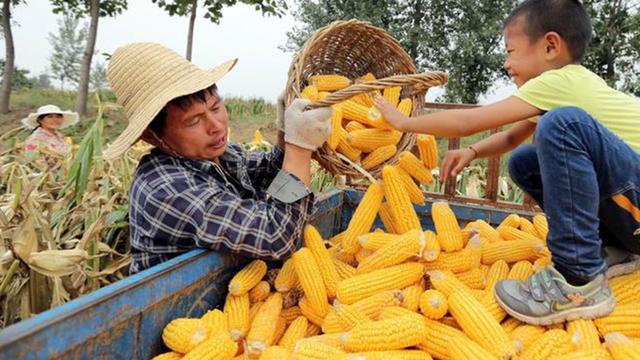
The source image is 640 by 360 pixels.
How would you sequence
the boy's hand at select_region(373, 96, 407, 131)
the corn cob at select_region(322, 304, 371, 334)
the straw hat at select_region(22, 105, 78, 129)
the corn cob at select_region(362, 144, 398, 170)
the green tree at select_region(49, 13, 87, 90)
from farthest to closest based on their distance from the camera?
the green tree at select_region(49, 13, 87, 90) → the straw hat at select_region(22, 105, 78, 129) → the corn cob at select_region(362, 144, 398, 170) → the boy's hand at select_region(373, 96, 407, 131) → the corn cob at select_region(322, 304, 371, 334)

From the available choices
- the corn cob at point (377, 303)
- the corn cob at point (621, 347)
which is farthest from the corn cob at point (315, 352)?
the corn cob at point (621, 347)

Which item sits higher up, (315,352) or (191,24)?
(191,24)

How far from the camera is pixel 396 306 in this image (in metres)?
1.81

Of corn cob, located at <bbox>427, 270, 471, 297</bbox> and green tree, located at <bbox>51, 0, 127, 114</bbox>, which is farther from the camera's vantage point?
green tree, located at <bbox>51, 0, 127, 114</bbox>

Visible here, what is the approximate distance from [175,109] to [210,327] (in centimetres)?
83

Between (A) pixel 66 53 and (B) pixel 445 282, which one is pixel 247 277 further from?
(A) pixel 66 53

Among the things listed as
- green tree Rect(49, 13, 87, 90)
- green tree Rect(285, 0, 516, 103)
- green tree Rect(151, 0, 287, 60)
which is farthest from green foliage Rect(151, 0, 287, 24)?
green tree Rect(49, 13, 87, 90)

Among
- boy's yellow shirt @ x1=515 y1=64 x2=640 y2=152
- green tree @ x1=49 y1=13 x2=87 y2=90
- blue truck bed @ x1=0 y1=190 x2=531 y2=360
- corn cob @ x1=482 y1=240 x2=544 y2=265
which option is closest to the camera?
blue truck bed @ x1=0 y1=190 x2=531 y2=360

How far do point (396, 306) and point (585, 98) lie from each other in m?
1.13

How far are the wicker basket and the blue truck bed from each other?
77 cm

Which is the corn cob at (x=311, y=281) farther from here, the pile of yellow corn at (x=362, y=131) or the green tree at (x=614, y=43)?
the green tree at (x=614, y=43)

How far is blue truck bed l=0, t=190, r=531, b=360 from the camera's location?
105cm

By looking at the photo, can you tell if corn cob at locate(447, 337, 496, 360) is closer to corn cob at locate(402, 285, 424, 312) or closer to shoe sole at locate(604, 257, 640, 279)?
corn cob at locate(402, 285, 424, 312)

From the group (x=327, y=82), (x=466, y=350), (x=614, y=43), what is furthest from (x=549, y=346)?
(x=614, y=43)
